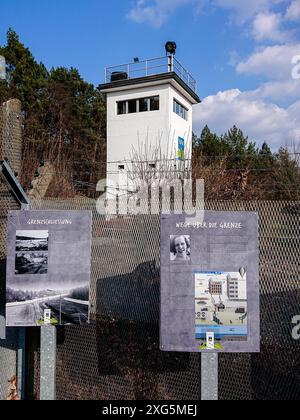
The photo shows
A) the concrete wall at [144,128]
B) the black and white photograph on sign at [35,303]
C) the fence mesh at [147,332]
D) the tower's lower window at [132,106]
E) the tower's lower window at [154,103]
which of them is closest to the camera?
the black and white photograph on sign at [35,303]

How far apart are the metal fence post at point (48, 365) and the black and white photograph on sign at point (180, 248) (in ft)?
5.06

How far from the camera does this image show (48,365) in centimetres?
375

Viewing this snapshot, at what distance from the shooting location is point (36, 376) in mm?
4449

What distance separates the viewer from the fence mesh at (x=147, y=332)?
12.8 ft

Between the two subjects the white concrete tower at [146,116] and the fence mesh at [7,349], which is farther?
the white concrete tower at [146,116]

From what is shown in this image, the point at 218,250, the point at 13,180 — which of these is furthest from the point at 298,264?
the point at 13,180

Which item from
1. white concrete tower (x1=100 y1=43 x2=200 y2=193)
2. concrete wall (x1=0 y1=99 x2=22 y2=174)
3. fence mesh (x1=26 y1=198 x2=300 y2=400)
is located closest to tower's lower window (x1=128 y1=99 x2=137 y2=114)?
white concrete tower (x1=100 y1=43 x2=200 y2=193)

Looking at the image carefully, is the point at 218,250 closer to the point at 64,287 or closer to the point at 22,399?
the point at 64,287

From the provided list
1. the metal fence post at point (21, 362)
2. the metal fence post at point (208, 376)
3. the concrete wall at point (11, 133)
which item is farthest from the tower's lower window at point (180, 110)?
the metal fence post at point (208, 376)

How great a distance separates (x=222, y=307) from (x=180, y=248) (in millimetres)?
677

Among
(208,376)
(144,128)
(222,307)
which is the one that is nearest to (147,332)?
(208,376)

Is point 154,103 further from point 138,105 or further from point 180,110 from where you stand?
point 180,110

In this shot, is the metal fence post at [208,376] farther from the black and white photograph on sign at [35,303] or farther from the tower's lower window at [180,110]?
the tower's lower window at [180,110]

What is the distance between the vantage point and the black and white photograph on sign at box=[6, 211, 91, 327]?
3.69 m
